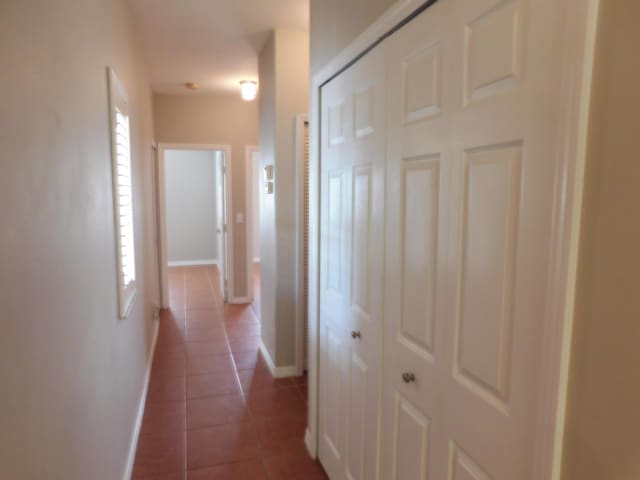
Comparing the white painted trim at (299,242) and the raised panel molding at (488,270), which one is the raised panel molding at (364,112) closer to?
the raised panel molding at (488,270)

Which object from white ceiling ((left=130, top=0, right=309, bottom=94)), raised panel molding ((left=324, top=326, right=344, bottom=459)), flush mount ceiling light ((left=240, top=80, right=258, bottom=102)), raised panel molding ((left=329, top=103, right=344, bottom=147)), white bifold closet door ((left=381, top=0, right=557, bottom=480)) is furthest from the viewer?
flush mount ceiling light ((left=240, top=80, right=258, bottom=102))

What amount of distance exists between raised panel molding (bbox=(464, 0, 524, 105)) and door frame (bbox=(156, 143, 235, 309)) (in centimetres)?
498

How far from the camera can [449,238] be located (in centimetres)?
121

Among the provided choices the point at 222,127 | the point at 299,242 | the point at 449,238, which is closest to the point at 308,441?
the point at 299,242

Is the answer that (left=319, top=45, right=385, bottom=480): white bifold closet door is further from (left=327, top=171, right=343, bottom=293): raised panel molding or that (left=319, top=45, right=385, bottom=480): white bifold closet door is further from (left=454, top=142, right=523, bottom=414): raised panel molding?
(left=454, top=142, right=523, bottom=414): raised panel molding

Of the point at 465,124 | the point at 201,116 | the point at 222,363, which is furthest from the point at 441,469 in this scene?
the point at 201,116

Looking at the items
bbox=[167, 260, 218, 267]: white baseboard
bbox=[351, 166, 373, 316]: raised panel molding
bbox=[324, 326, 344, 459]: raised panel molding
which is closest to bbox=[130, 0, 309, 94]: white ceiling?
bbox=[351, 166, 373, 316]: raised panel molding

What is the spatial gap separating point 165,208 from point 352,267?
4244 mm

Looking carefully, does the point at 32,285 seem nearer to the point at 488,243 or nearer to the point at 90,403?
the point at 90,403

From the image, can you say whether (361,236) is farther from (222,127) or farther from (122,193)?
(222,127)

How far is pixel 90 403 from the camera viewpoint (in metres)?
1.58

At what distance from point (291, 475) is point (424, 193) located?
1856mm

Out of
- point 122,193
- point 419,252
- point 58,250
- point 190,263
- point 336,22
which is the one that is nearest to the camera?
point 58,250

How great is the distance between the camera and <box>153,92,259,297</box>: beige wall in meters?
5.55
